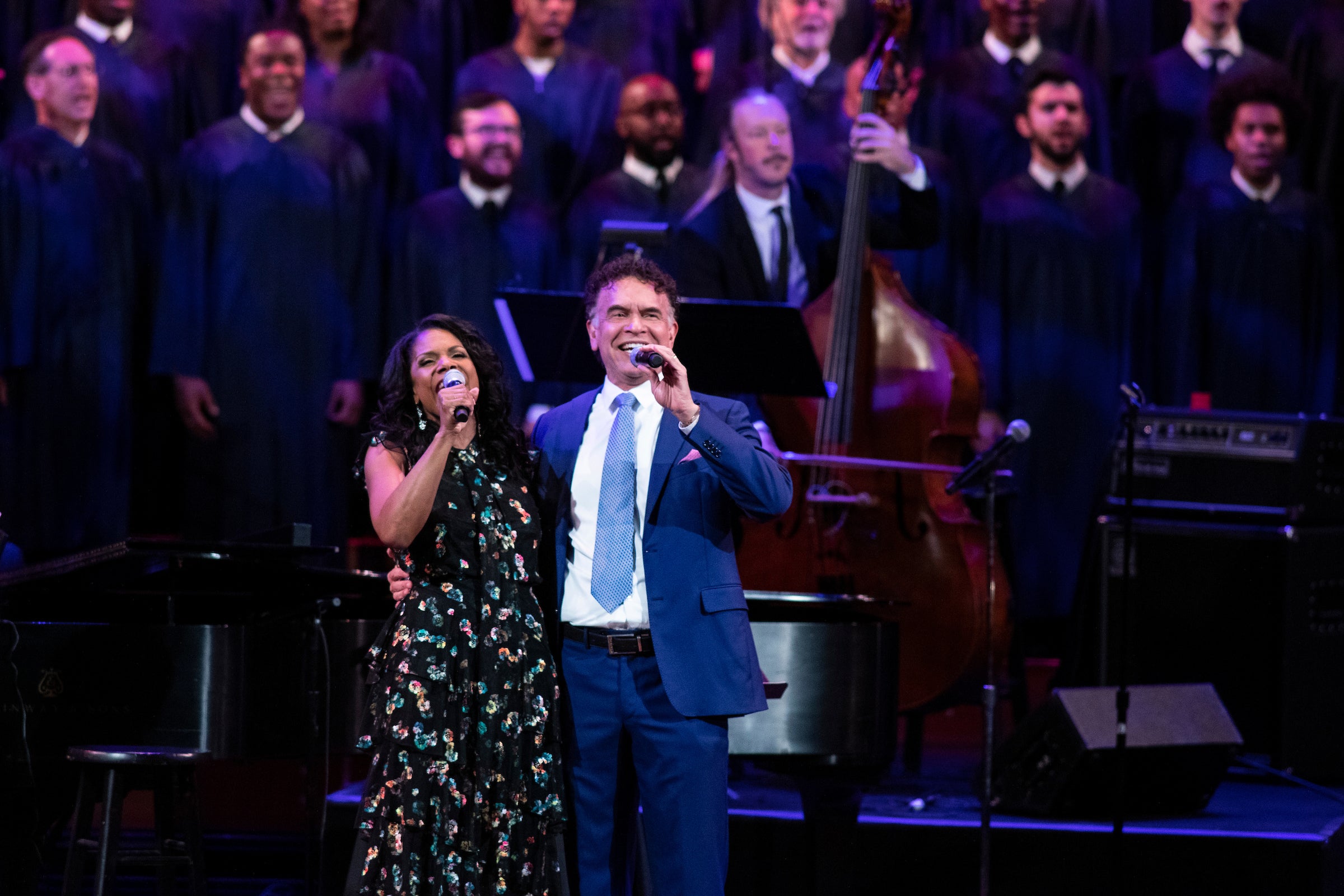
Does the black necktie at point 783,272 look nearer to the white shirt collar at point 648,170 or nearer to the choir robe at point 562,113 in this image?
the white shirt collar at point 648,170

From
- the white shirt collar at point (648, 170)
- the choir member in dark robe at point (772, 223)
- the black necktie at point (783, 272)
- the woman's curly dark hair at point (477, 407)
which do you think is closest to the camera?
the woman's curly dark hair at point (477, 407)

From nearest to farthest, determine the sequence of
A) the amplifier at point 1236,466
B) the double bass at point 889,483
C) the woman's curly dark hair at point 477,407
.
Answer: the woman's curly dark hair at point 477,407 < the double bass at point 889,483 < the amplifier at point 1236,466

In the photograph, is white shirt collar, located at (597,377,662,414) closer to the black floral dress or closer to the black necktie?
the black floral dress

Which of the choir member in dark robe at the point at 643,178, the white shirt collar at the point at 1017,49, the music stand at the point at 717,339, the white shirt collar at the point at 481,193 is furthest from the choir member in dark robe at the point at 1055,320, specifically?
the music stand at the point at 717,339

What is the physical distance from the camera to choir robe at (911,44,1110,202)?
686 centimetres

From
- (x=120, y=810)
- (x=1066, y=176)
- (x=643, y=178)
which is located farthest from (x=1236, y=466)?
(x=120, y=810)

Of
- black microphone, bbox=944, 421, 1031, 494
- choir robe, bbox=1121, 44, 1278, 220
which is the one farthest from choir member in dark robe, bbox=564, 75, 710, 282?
black microphone, bbox=944, 421, 1031, 494

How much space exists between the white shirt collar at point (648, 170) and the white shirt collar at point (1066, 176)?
1.67 meters

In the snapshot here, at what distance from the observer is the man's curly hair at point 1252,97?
686 centimetres

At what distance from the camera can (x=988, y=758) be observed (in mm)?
3697

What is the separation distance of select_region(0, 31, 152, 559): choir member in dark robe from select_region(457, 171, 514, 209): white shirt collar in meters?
1.51

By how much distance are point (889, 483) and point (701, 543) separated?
5.77ft

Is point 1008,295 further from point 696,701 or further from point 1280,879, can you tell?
point 696,701

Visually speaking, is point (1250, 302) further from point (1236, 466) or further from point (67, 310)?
point (67, 310)
